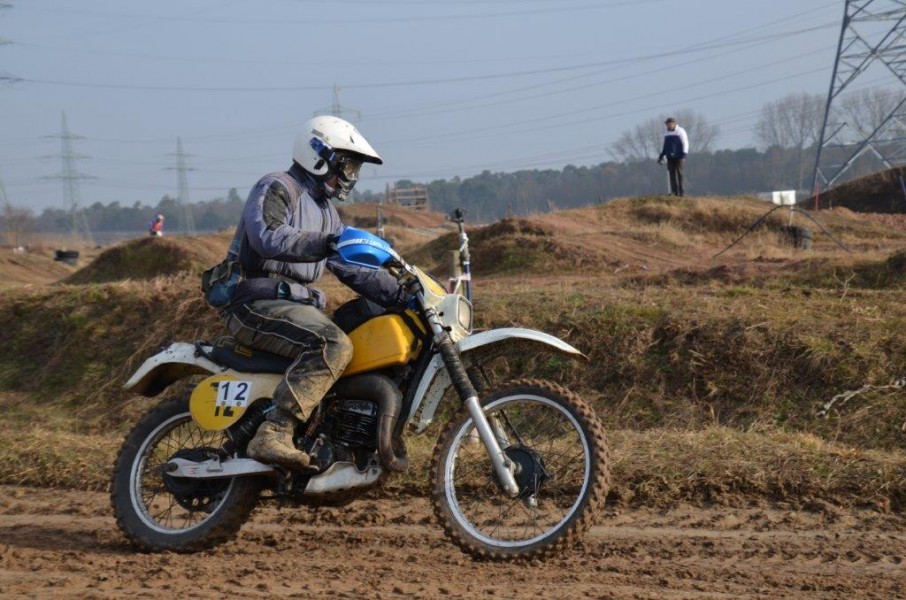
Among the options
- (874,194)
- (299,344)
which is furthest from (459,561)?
(874,194)

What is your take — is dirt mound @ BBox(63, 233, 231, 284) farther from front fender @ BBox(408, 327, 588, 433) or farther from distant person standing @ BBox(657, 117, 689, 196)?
front fender @ BBox(408, 327, 588, 433)

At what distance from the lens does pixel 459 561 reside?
18.5 ft

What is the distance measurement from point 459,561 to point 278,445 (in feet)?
3.86

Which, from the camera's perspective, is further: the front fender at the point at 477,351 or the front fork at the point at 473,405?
the front fender at the point at 477,351

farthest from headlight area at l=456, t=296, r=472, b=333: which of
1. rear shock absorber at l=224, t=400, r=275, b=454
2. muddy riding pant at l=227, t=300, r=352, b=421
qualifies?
rear shock absorber at l=224, t=400, r=275, b=454

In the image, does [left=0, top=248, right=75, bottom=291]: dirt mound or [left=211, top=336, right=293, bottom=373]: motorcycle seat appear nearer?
[left=211, top=336, right=293, bottom=373]: motorcycle seat

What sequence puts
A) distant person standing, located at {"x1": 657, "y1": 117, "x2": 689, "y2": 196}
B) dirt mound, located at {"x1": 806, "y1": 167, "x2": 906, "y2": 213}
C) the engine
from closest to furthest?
the engine
distant person standing, located at {"x1": 657, "y1": 117, "x2": 689, "y2": 196}
dirt mound, located at {"x1": 806, "y1": 167, "x2": 906, "y2": 213}

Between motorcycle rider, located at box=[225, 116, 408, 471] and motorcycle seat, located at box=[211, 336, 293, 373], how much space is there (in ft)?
0.33

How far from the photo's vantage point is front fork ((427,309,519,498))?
215 inches

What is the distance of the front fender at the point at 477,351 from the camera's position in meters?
5.60

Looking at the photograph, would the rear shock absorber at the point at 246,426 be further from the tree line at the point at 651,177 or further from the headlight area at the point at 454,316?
the tree line at the point at 651,177

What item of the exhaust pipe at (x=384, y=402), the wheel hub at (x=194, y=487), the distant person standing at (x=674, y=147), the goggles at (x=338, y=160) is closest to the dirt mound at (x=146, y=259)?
the distant person standing at (x=674, y=147)

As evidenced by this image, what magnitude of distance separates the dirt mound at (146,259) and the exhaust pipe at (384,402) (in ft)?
69.8

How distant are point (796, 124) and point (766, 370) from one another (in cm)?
7549
